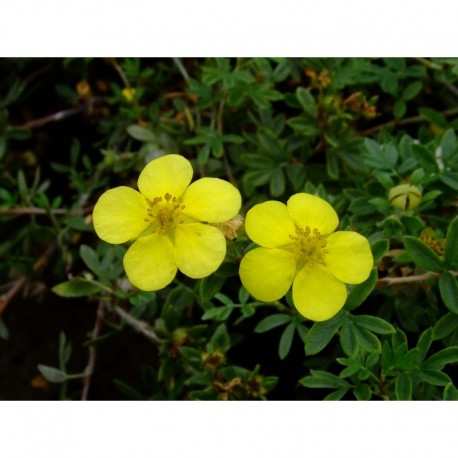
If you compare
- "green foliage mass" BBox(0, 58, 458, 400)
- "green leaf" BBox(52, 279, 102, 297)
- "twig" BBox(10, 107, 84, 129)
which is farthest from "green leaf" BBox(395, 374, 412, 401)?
"twig" BBox(10, 107, 84, 129)

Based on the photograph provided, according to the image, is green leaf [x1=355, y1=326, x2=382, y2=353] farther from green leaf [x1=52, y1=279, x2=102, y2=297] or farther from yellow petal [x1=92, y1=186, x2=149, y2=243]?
green leaf [x1=52, y1=279, x2=102, y2=297]

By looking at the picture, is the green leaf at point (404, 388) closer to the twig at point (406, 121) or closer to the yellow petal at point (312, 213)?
the yellow petal at point (312, 213)

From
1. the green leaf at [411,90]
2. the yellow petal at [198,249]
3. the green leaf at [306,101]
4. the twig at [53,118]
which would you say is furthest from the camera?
the twig at [53,118]

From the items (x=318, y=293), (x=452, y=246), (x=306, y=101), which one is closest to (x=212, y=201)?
(x=318, y=293)

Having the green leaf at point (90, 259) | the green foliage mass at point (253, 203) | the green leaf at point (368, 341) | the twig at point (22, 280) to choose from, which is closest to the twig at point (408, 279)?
the green foliage mass at point (253, 203)

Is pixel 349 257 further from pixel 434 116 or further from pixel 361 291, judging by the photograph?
pixel 434 116

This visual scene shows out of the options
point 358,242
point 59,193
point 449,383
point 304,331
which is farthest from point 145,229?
point 59,193

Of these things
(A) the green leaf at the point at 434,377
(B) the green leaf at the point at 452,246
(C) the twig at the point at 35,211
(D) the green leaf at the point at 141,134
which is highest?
(D) the green leaf at the point at 141,134
